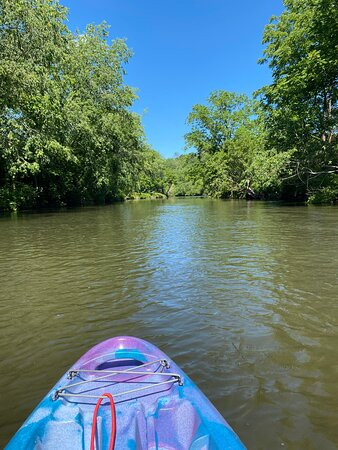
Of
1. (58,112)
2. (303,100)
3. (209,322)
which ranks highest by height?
(303,100)

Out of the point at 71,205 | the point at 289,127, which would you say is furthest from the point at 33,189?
the point at 289,127

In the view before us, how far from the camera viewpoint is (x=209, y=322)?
14.6 ft

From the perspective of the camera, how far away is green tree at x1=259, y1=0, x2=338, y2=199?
20.4 metres

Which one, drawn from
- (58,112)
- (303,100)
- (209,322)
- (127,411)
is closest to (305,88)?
(303,100)

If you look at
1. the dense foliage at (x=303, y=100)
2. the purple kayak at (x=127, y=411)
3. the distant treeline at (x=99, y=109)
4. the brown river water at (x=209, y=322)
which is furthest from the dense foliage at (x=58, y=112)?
the purple kayak at (x=127, y=411)

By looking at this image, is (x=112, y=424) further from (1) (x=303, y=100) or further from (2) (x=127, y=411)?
(1) (x=303, y=100)

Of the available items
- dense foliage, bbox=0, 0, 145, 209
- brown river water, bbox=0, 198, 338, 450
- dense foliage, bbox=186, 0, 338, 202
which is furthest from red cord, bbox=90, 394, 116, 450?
dense foliage, bbox=186, 0, 338, 202

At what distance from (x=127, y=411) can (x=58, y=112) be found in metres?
19.7

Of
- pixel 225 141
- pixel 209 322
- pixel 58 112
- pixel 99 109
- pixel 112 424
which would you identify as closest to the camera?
pixel 112 424

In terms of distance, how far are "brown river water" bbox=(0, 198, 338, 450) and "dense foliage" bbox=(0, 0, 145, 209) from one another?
11407mm

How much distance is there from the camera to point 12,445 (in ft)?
5.79

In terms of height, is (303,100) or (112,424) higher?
(303,100)

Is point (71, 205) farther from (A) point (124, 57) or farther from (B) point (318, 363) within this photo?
(B) point (318, 363)

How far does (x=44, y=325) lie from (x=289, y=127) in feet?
74.9
